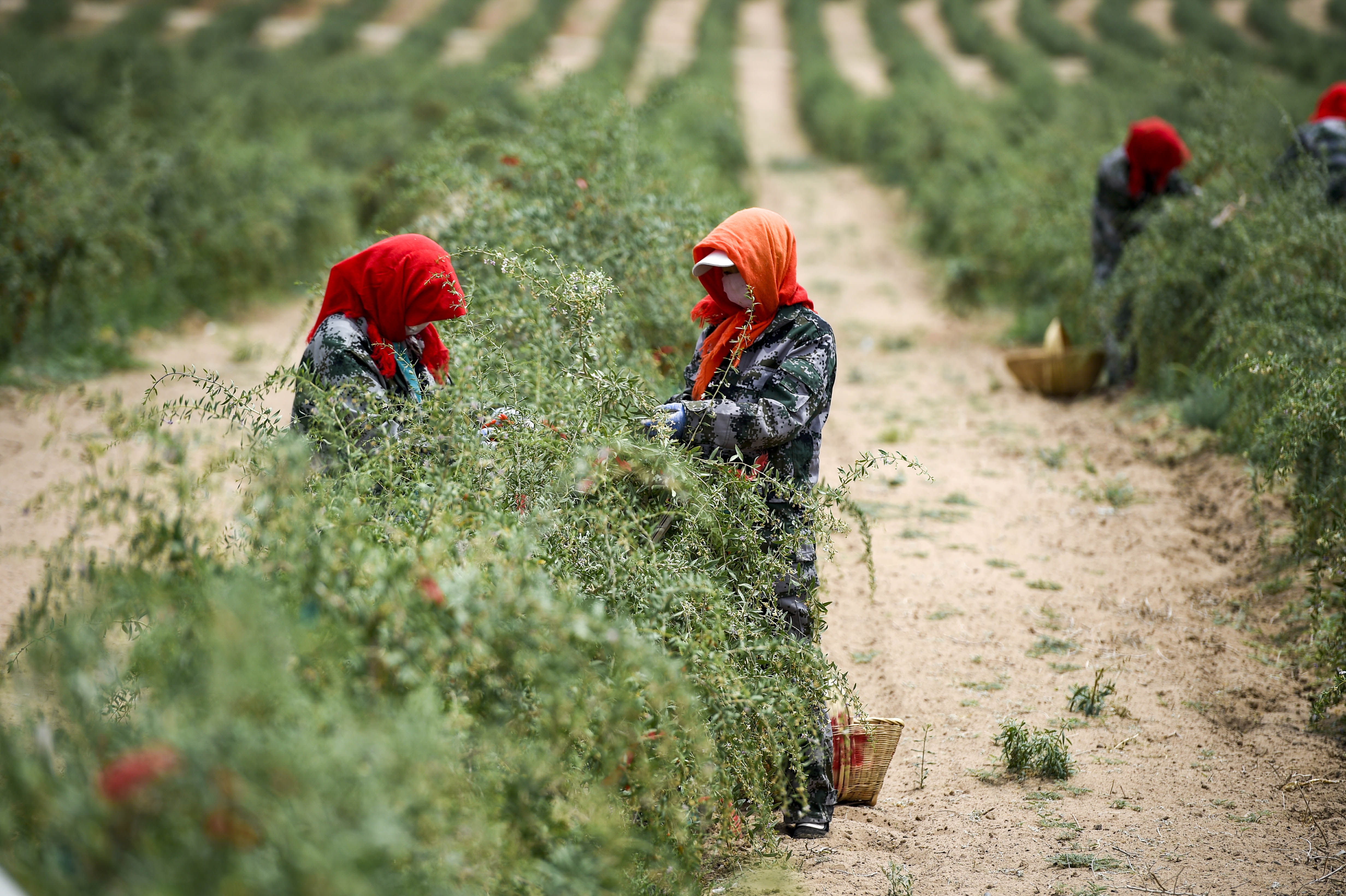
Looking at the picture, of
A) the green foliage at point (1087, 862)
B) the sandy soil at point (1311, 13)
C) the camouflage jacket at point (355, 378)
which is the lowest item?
the sandy soil at point (1311, 13)

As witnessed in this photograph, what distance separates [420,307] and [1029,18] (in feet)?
125

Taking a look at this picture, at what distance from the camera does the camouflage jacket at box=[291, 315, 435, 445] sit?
2.43m

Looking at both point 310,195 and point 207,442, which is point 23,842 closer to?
point 207,442

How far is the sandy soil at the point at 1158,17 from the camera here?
1228 inches

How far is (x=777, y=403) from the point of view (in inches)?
103

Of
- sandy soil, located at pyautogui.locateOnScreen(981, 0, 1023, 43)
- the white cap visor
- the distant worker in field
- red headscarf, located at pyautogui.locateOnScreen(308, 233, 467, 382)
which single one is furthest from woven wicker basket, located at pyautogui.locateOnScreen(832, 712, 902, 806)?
sandy soil, located at pyautogui.locateOnScreen(981, 0, 1023, 43)

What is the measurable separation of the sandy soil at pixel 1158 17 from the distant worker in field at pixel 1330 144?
26.0 m

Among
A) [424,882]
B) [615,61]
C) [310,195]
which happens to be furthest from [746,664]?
[615,61]

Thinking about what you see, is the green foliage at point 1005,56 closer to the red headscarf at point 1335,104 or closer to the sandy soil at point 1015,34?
the sandy soil at point 1015,34

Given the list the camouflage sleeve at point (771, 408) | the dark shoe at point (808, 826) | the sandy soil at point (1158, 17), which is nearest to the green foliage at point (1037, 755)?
the dark shoe at point (808, 826)

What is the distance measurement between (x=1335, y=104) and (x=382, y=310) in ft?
22.4

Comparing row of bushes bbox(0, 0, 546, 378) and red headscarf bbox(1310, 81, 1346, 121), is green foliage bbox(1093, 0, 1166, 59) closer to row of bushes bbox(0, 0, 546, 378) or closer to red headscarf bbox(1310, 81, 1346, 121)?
row of bushes bbox(0, 0, 546, 378)

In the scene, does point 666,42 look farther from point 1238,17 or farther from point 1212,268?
point 1212,268

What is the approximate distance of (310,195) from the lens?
425 inches
